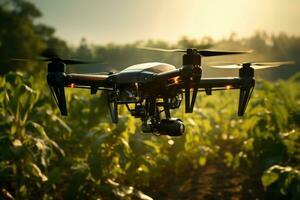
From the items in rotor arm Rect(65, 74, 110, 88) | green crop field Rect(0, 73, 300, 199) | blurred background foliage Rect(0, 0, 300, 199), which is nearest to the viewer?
rotor arm Rect(65, 74, 110, 88)

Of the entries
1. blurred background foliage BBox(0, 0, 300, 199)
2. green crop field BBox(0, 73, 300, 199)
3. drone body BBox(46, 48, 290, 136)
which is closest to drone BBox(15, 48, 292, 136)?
Answer: drone body BBox(46, 48, 290, 136)

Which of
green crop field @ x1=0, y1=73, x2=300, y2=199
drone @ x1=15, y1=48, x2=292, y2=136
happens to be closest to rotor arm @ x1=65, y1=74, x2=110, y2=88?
drone @ x1=15, y1=48, x2=292, y2=136

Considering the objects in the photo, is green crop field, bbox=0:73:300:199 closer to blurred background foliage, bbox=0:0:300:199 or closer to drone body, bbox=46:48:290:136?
blurred background foliage, bbox=0:0:300:199

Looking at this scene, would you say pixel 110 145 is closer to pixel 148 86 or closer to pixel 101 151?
pixel 101 151

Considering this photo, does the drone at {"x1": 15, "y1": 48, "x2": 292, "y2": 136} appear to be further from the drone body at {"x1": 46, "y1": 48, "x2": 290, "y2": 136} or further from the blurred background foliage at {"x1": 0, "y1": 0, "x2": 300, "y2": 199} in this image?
the blurred background foliage at {"x1": 0, "y1": 0, "x2": 300, "y2": 199}

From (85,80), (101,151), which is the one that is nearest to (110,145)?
(101,151)

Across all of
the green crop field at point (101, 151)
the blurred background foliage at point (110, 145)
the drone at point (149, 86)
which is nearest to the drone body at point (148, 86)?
the drone at point (149, 86)

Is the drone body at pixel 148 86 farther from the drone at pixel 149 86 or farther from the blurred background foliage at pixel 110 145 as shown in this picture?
the blurred background foliage at pixel 110 145

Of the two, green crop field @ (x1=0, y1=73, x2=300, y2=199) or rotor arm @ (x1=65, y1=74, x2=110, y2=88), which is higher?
rotor arm @ (x1=65, y1=74, x2=110, y2=88)

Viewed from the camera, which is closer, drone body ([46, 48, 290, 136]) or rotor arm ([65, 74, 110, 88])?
drone body ([46, 48, 290, 136])

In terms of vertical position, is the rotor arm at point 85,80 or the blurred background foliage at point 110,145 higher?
the rotor arm at point 85,80

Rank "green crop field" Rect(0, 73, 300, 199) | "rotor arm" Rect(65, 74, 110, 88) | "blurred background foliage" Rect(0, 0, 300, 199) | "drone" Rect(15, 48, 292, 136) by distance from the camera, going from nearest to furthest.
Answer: "drone" Rect(15, 48, 292, 136)
"rotor arm" Rect(65, 74, 110, 88)
"blurred background foliage" Rect(0, 0, 300, 199)
"green crop field" Rect(0, 73, 300, 199)

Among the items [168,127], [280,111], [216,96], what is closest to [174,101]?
[168,127]
